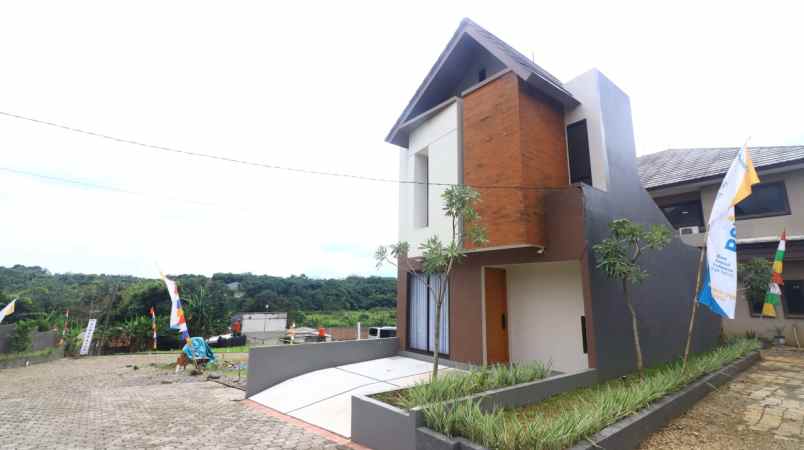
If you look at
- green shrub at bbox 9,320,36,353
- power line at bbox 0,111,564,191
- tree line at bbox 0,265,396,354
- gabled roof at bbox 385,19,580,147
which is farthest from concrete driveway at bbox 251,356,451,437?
tree line at bbox 0,265,396,354

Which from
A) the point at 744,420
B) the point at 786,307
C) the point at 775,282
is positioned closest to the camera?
the point at 744,420

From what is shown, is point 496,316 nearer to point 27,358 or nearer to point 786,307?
point 786,307

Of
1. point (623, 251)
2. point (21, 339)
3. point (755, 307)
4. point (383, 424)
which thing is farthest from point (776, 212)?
point (21, 339)

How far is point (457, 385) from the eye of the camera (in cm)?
517

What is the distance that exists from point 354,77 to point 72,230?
36.1 ft

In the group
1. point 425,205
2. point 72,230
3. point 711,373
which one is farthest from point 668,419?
point 72,230

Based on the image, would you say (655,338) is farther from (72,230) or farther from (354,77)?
(72,230)

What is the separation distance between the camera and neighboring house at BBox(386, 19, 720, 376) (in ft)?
23.8

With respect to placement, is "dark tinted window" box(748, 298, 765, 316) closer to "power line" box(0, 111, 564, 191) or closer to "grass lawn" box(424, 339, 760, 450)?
"grass lawn" box(424, 339, 760, 450)

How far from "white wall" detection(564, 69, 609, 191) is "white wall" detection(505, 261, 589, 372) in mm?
2287

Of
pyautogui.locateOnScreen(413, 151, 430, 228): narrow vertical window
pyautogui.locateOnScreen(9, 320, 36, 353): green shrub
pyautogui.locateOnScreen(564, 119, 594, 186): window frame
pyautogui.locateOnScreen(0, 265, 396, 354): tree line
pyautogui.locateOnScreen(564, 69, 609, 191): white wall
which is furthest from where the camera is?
pyautogui.locateOnScreen(0, 265, 396, 354): tree line

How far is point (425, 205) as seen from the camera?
10734 millimetres

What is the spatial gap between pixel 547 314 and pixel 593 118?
4.92 metres

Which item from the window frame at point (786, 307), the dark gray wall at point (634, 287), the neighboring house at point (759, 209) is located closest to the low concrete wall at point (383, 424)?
the dark gray wall at point (634, 287)
